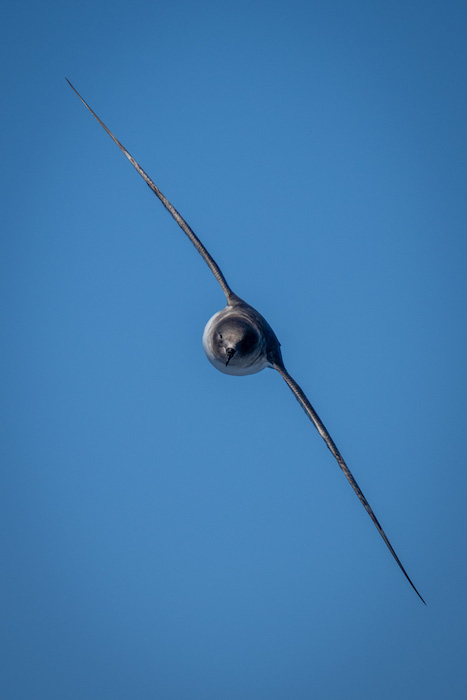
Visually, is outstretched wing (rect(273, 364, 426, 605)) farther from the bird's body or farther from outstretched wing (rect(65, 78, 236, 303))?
outstretched wing (rect(65, 78, 236, 303))

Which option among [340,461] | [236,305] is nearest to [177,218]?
[236,305]

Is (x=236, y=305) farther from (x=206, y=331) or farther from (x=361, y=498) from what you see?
(x=361, y=498)

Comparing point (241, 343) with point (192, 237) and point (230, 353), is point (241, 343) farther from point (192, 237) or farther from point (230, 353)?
point (192, 237)

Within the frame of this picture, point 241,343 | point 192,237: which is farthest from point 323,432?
point 192,237

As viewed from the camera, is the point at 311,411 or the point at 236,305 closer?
the point at 311,411

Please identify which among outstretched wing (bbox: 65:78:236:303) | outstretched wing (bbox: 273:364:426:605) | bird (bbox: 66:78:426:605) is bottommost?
outstretched wing (bbox: 273:364:426:605)

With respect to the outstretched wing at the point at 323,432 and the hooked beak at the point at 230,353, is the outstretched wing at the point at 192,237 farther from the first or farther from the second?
the outstretched wing at the point at 323,432

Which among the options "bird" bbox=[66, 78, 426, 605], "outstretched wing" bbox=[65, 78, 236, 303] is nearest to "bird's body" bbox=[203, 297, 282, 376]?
"bird" bbox=[66, 78, 426, 605]

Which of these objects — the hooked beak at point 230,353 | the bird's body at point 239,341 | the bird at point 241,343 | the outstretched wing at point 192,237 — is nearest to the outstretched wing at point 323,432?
the bird at point 241,343
